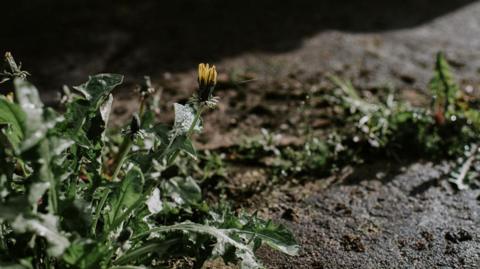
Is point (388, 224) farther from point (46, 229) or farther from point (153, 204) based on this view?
point (46, 229)

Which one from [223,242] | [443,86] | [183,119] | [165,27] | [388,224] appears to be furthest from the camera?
[165,27]

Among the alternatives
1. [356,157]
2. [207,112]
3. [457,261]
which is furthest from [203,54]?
[457,261]

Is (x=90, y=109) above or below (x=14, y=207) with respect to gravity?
above

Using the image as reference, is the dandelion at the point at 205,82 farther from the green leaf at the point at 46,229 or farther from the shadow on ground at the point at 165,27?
the shadow on ground at the point at 165,27

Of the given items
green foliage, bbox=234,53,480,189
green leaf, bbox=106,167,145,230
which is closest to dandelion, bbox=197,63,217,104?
green leaf, bbox=106,167,145,230

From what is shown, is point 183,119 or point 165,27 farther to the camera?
point 165,27

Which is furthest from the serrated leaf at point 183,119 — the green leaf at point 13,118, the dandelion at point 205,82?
the green leaf at point 13,118

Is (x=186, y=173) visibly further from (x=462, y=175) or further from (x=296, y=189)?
(x=462, y=175)

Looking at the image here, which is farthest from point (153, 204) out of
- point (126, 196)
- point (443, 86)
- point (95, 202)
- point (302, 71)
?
point (302, 71)
